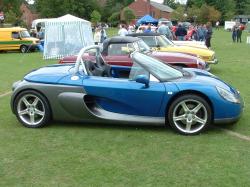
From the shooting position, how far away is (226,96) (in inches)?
242

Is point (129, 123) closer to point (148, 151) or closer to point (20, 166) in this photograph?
point (148, 151)

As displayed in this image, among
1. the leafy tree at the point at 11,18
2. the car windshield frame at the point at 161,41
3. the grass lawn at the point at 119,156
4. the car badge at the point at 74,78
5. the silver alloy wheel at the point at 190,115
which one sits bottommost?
the grass lawn at the point at 119,156

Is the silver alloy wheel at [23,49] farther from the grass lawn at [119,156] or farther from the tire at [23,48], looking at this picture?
the grass lawn at [119,156]

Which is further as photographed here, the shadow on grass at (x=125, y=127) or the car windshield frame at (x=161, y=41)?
the car windshield frame at (x=161, y=41)

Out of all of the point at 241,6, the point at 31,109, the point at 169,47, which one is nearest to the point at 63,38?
the point at 169,47

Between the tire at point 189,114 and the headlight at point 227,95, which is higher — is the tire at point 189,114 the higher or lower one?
the lower one

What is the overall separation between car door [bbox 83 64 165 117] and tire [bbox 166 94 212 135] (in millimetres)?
247

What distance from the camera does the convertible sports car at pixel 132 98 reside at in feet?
20.1

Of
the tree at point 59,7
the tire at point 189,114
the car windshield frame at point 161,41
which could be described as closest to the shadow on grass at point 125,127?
the tire at point 189,114

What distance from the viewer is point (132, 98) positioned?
624cm

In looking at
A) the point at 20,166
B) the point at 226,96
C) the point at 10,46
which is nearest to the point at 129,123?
the point at 226,96

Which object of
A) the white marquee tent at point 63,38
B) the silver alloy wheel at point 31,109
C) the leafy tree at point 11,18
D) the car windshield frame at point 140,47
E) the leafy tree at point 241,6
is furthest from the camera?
the leafy tree at point 241,6

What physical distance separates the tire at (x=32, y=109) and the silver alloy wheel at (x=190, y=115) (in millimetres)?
1959

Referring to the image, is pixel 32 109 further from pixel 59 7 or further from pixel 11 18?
pixel 59 7
